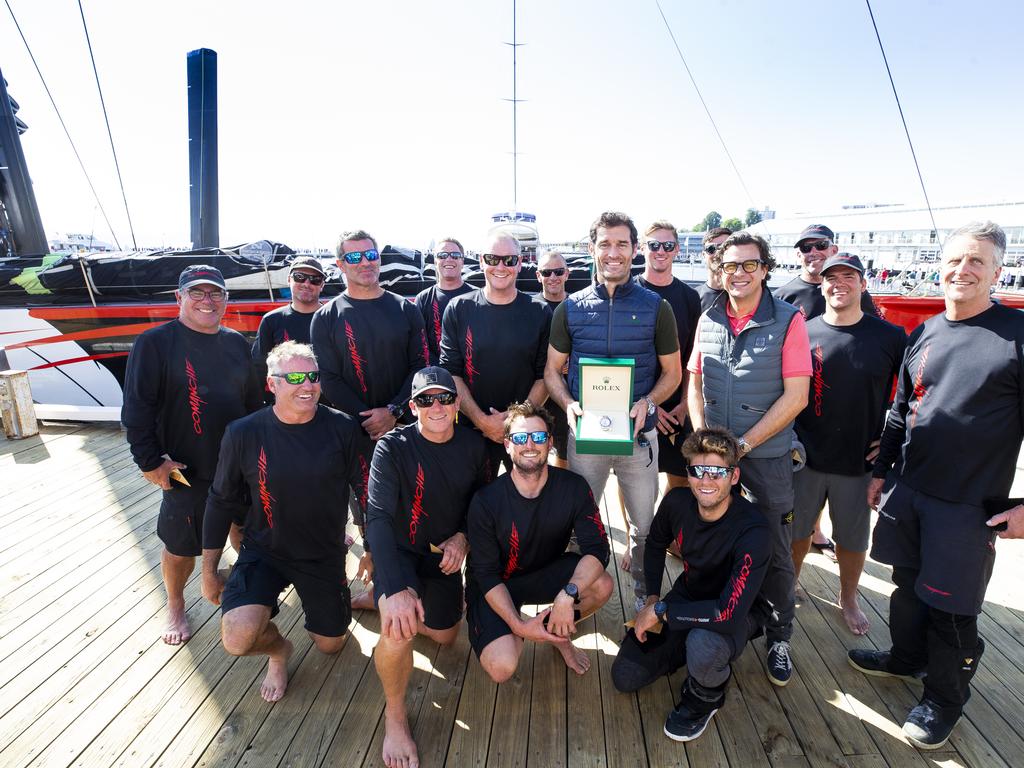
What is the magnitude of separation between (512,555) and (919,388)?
6.47 feet

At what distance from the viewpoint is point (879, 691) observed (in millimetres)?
2469

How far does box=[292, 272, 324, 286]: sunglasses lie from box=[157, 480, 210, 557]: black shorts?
5.36ft

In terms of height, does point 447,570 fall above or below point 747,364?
below

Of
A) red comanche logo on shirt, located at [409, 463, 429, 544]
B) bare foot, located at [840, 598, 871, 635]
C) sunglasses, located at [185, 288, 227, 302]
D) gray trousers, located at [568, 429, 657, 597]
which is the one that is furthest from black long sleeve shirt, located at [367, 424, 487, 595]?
bare foot, located at [840, 598, 871, 635]

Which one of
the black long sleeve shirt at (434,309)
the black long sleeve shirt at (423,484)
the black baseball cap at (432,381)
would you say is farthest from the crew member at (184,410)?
the black long sleeve shirt at (434,309)

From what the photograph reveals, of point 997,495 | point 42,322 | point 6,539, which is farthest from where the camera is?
point 42,322

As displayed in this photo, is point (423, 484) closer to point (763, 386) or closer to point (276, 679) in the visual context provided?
point (276, 679)

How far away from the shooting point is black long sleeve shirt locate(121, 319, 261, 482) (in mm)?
2717

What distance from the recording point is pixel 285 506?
2.57 m

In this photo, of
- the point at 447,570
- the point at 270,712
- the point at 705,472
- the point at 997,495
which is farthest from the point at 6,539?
the point at 997,495

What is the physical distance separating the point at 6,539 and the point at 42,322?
Result: 19.0 feet

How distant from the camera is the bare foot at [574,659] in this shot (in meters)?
2.57

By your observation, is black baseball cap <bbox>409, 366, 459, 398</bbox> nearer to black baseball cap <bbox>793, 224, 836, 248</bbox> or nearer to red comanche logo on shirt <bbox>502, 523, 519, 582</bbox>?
red comanche logo on shirt <bbox>502, 523, 519, 582</bbox>

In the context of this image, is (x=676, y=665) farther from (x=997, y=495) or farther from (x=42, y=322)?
(x=42, y=322)
